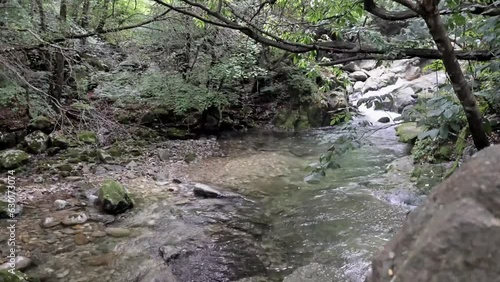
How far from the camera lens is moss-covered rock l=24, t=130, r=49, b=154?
24.9 feet

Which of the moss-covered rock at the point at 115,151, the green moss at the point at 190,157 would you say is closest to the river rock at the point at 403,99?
the green moss at the point at 190,157

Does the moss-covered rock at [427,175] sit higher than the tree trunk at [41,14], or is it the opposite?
the tree trunk at [41,14]

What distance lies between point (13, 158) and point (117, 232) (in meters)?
3.42

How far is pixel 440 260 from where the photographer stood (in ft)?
5.21

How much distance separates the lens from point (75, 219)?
5.22m

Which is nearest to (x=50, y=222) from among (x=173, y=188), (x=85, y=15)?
(x=173, y=188)

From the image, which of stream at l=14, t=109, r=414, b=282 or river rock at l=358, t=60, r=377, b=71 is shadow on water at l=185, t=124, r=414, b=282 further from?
river rock at l=358, t=60, r=377, b=71

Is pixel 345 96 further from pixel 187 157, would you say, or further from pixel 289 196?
pixel 289 196

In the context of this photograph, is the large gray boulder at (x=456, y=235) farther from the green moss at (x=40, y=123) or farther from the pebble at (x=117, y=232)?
the green moss at (x=40, y=123)

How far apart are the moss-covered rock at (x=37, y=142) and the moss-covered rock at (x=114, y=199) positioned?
2.72 m

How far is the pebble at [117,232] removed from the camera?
491 cm

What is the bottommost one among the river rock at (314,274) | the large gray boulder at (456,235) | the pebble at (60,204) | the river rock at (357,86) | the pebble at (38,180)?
the pebble at (60,204)

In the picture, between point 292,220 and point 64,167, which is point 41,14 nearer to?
point 64,167

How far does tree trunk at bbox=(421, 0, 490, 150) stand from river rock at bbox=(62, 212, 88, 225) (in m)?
4.95
